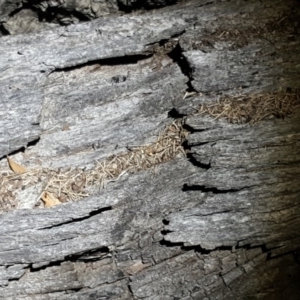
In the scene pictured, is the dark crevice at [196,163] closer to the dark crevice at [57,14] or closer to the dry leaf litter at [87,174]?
the dry leaf litter at [87,174]

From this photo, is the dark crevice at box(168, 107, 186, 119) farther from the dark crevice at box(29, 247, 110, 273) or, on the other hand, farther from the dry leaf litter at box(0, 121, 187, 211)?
the dark crevice at box(29, 247, 110, 273)

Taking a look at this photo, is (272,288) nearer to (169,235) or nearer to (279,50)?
(169,235)

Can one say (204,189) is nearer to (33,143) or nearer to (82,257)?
(82,257)

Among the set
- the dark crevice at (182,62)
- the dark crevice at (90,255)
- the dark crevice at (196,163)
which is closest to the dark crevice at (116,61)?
the dark crevice at (182,62)

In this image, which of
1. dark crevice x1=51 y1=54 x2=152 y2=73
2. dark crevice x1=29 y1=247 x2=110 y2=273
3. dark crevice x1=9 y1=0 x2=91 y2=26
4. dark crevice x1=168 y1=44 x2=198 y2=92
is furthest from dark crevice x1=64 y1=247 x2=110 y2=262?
dark crevice x1=9 y1=0 x2=91 y2=26

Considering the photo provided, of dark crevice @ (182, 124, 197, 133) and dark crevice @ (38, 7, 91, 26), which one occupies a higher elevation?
dark crevice @ (38, 7, 91, 26)

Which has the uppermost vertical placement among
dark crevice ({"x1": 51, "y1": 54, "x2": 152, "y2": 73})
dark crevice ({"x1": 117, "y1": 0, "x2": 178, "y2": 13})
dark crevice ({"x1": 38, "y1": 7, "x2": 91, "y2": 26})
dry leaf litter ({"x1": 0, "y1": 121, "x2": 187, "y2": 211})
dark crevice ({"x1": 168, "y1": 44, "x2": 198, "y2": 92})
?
dark crevice ({"x1": 38, "y1": 7, "x2": 91, "y2": 26})

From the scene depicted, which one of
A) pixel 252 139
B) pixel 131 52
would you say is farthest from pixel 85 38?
pixel 252 139
